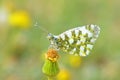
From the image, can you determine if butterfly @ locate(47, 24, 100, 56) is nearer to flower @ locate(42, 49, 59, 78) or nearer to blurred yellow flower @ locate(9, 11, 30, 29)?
flower @ locate(42, 49, 59, 78)

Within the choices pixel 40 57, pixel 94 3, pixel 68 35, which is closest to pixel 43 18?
pixel 94 3

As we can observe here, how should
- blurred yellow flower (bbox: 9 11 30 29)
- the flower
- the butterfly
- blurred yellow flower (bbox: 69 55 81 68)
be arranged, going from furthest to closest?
blurred yellow flower (bbox: 9 11 30 29) → blurred yellow flower (bbox: 69 55 81 68) → the flower → the butterfly

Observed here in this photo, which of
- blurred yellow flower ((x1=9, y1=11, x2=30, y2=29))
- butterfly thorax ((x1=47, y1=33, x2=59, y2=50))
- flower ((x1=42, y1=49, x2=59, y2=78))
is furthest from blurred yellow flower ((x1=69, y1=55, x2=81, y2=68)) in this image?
butterfly thorax ((x1=47, y1=33, x2=59, y2=50))

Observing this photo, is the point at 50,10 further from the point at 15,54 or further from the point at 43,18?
the point at 15,54

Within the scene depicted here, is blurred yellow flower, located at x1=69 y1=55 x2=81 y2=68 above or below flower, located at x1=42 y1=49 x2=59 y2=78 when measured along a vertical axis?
above

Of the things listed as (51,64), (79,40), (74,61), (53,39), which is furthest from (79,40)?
(74,61)

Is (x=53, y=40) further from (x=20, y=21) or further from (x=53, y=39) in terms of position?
(x=20, y=21)

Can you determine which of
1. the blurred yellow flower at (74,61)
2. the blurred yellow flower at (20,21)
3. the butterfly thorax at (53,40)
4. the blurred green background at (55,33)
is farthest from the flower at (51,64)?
the blurred yellow flower at (20,21)
